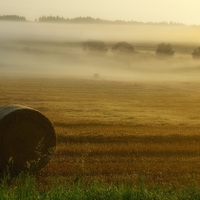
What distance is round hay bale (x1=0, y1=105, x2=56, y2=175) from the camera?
10109 mm

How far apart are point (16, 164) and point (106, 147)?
3507mm

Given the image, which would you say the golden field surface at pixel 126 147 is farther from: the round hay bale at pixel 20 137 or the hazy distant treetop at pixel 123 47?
the hazy distant treetop at pixel 123 47

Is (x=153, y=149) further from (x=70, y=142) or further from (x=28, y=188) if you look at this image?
(x=28, y=188)

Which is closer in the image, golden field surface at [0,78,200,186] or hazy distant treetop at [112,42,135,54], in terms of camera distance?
golden field surface at [0,78,200,186]

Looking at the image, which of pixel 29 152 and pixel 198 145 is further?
pixel 198 145

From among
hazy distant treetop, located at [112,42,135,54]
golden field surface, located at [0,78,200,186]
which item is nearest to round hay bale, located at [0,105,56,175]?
golden field surface, located at [0,78,200,186]

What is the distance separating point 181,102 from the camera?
29906 millimetres

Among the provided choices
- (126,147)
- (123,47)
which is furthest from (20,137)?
(123,47)

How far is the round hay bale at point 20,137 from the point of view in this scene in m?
Result: 10.1

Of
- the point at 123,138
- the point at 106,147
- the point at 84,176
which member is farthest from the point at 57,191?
the point at 123,138

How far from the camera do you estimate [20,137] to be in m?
10.3

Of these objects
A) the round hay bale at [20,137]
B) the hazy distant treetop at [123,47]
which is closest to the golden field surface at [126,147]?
the round hay bale at [20,137]

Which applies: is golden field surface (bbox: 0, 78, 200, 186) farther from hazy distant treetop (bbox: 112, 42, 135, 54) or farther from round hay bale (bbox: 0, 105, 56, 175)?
hazy distant treetop (bbox: 112, 42, 135, 54)

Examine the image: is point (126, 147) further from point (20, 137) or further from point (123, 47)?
point (123, 47)
